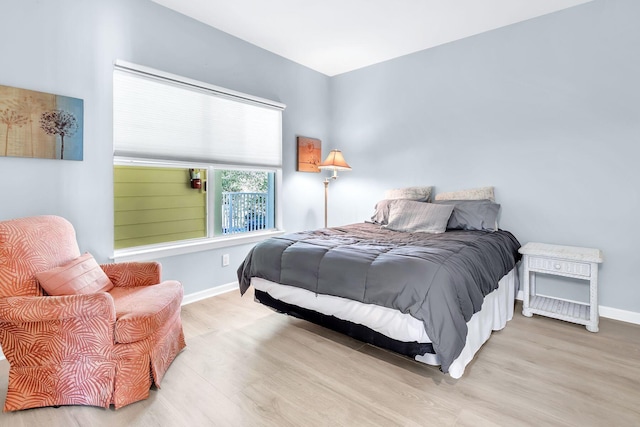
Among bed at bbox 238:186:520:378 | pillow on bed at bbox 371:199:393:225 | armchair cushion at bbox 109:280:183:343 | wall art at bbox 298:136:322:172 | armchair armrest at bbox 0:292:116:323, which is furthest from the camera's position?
wall art at bbox 298:136:322:172

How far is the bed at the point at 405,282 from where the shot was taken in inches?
71.6

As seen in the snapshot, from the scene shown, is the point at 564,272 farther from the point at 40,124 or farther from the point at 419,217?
the point at 40,124

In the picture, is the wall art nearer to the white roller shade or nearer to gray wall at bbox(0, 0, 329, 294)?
the white roller shade

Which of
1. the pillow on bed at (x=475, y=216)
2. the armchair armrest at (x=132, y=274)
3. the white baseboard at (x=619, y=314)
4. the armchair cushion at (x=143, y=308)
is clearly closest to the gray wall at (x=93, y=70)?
the armchair armrest at (x=132, y=274)

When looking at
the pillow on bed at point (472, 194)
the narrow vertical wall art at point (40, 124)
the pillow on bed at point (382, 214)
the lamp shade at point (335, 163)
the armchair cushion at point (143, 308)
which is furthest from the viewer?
the lamp shade at point (335, 163)

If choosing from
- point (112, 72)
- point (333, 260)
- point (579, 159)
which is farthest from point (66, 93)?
point (579, 159)

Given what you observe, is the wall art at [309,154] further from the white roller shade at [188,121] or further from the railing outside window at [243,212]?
the railing outside window at [243,212]

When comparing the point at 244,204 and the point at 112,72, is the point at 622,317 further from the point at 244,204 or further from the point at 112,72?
the point at 112,72

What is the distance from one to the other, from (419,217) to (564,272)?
1.24 metres

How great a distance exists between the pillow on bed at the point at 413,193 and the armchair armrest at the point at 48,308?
314 centimetres

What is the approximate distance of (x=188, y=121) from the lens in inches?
124

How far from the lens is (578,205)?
9.78 feet

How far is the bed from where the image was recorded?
1817 millimetres

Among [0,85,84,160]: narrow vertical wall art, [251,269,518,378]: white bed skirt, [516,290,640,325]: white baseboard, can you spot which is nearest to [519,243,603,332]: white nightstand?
[516,290,640,325]: white baseboard
